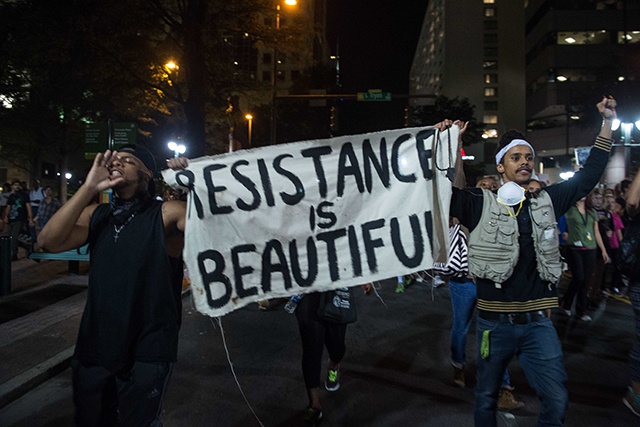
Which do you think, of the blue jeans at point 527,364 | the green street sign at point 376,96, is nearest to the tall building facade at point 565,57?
the green street sign at point 376,96

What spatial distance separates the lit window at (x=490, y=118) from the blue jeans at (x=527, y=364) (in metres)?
80.2

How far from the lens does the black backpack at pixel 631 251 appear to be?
13.6 ft

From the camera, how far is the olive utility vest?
9.09 feet

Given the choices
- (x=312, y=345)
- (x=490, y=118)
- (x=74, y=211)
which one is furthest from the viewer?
(x=490, y=118)

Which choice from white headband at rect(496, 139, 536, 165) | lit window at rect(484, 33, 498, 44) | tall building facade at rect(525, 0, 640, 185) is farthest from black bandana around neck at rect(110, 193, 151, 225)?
lit window at rect(484, 33, 498, 44)

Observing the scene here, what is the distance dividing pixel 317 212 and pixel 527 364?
1575 millimetres

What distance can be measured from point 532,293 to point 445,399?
1.95m

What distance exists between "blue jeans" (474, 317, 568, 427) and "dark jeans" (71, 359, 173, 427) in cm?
189

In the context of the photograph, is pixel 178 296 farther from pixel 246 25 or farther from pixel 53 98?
pixel 53 98

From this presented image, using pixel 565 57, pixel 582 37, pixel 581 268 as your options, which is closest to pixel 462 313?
pixel 581 268

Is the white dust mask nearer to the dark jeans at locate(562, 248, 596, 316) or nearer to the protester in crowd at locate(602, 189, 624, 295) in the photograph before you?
the dark jeans at locate(562, 248, 596, 316)

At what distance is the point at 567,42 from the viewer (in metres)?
48.0

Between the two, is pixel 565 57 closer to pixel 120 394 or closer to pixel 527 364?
pixel 527 364

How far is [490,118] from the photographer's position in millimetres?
77375
